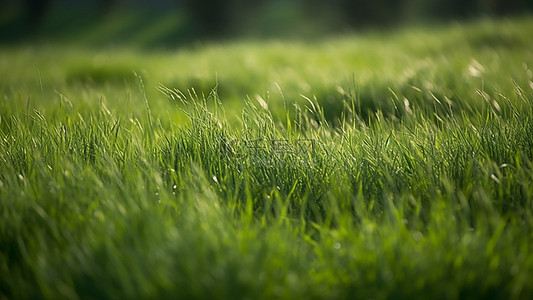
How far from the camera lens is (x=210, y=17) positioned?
64.0ft

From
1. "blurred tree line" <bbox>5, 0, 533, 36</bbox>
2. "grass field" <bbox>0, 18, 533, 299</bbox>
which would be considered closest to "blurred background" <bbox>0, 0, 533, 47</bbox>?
"blurred tree line" <bbox>5, 0, 533, 36</bbox>

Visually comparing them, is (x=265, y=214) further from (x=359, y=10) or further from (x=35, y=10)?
(x=35, y=10)

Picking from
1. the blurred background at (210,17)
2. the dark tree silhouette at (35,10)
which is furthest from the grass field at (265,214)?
the dark tree silhouette at (35,10)

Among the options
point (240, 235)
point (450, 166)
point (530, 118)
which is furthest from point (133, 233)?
point (530, 118)

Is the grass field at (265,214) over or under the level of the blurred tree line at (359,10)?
over

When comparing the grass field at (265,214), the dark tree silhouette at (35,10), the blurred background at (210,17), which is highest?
the dark tree silhouette at (35,10)

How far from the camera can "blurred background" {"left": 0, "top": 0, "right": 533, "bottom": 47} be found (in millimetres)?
17547

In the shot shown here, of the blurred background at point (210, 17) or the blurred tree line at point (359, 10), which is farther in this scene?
the blurred background at point (210, 17)

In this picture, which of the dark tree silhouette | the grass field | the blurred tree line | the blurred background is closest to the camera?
the grass field

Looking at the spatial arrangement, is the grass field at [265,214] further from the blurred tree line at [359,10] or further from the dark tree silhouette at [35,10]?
the dark tree silhouette at [35,10]

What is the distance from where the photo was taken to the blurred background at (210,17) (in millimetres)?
17547

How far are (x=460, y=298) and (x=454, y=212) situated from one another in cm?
41

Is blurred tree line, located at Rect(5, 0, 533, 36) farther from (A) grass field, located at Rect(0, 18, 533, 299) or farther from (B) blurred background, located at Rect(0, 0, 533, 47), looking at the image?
(A) grass field, located at Rect(0, 18, 533, 299)

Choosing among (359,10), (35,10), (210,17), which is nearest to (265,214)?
(359,10)
